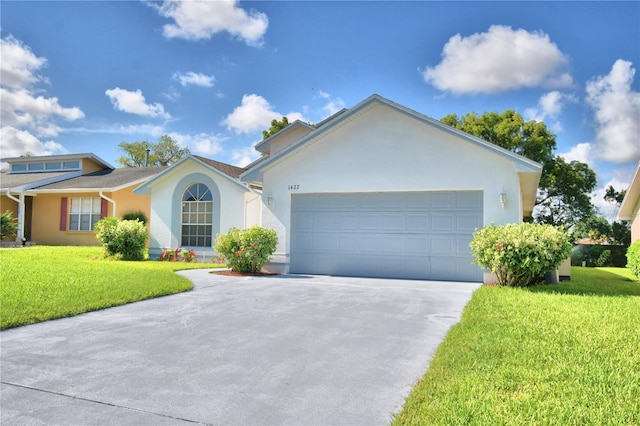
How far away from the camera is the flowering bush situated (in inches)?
642

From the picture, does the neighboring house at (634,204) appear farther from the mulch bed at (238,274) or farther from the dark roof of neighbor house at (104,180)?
the dark roof of neighbor house at (104,180)

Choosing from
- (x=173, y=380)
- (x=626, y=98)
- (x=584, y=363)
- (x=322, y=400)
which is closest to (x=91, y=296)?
(x=173, y=380)

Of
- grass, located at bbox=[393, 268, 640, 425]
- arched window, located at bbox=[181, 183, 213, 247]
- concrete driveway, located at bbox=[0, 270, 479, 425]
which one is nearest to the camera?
grass, located at bbox=[393, 268, 640, 425]

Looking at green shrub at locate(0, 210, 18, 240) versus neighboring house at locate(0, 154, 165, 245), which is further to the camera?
neighboring house at locate(0, 154, 165, 245)

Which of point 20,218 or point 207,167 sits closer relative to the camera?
point 207,167

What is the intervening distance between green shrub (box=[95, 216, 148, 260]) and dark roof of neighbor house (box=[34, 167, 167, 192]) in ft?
16.6

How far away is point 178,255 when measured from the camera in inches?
654

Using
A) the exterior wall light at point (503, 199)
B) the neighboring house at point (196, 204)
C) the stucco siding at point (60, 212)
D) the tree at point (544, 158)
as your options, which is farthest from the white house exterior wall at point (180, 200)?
the tree at point (544, 158)

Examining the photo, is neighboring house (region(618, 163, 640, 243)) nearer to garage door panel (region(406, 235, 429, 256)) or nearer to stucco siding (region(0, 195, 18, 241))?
garage door panel (region(406, 235, 429, 256))

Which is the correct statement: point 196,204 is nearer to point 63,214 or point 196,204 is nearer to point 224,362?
point 63,214

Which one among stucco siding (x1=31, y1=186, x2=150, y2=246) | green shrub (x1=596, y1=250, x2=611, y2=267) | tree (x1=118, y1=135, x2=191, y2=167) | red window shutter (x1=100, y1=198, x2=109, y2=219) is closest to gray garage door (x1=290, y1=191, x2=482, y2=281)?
stucco siding (x1=31, y1=186, x2=150, y2=246)

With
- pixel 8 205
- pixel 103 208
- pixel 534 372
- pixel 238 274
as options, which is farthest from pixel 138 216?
pixel 534 372

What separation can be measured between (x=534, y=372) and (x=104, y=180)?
24050 millimetres

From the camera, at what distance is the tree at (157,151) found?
4872cm
